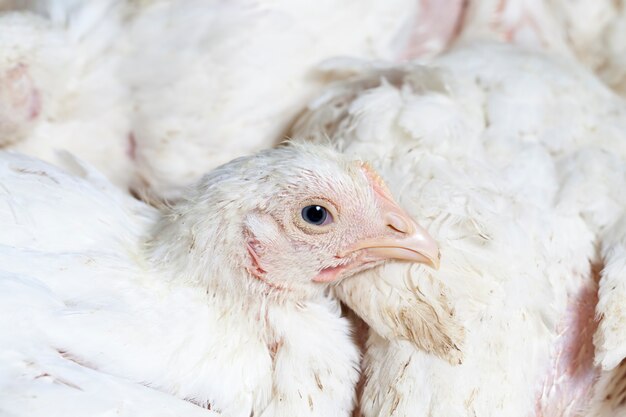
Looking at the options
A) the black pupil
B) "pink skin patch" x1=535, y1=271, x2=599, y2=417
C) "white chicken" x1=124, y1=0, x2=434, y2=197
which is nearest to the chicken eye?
the black pupil

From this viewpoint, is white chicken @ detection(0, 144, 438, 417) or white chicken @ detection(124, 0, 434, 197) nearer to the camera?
white chicken @ detection(0, 144, 438, 417)

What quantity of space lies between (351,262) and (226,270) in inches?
9.5

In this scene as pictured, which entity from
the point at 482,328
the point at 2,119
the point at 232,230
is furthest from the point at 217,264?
the point at 2,119

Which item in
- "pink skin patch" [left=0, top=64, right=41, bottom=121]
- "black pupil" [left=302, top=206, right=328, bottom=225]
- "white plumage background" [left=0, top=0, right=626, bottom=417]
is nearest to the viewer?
"white plumage background" [left=0, top=0, right=626, bottom=417]

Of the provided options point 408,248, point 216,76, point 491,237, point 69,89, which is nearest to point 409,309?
point 408,248

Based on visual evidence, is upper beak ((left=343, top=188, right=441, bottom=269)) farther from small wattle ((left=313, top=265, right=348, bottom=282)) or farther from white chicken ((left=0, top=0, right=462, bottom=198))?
white chicken ((left=0, top=0, right=462, bottom=198))

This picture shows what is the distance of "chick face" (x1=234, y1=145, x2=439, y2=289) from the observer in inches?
67.2

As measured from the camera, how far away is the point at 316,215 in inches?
68.1

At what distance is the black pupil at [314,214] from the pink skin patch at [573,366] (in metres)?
0.52

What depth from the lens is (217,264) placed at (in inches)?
67.4

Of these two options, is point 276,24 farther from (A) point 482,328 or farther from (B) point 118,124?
(A) point 482,328

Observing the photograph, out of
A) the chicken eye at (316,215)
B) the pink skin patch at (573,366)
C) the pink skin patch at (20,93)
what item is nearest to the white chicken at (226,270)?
the chicken eye at (316,215)

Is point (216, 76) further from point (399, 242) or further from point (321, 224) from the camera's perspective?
point (399, 242)

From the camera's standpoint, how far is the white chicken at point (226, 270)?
5.30 ft
